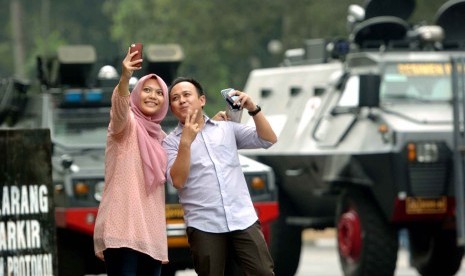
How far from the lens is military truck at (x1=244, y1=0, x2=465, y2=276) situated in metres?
15.0

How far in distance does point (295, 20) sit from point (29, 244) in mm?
33937

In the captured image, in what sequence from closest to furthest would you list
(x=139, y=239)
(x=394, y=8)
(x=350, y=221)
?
(x=139, y=239)
(x=350, y=221)
(x=394, y=8)

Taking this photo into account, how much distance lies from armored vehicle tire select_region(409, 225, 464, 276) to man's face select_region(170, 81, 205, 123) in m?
7.66

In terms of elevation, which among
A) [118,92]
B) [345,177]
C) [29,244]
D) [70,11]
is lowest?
[70,11]

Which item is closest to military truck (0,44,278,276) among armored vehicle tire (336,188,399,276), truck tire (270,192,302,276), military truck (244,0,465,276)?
armored vehicle tire (336,188,399,276)

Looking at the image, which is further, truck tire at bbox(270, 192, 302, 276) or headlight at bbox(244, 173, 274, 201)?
truck tire at bbox(270, 192, 302, 276)

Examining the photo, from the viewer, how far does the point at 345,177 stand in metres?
15.8

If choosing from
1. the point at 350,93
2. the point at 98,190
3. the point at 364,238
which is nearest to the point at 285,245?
the point at 350,93

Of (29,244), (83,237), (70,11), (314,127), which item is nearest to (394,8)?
(314,127)

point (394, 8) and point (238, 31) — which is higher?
point (394, 8)

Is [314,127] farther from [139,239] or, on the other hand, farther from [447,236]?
[139,239]

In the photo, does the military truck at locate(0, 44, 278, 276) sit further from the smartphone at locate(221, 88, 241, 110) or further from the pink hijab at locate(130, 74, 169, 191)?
the pink hijab at locate(130, 74, 169, 191)

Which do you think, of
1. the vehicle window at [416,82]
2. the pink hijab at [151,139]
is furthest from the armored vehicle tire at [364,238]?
→ the pink hijab at [151,139]

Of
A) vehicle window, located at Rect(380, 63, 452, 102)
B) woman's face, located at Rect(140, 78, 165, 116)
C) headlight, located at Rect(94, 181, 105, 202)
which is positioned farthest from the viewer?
vehicle window, located at Rect(380, 63, 452, 102)
